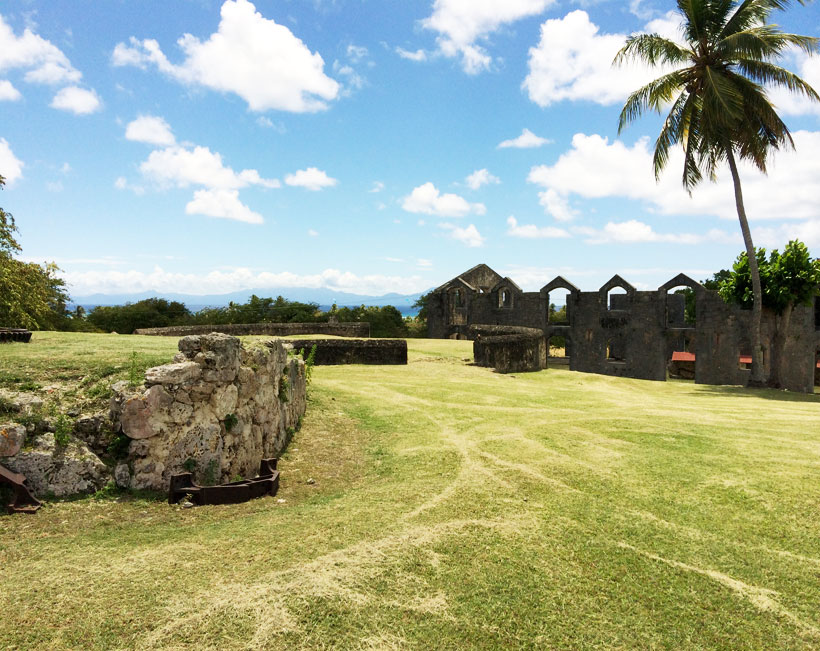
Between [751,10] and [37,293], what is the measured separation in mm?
33617

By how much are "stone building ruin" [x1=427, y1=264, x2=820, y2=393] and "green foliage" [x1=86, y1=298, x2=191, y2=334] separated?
2274cm

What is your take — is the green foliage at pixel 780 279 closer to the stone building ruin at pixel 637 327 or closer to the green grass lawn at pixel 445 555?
the stone building ruin at pixel 637 327

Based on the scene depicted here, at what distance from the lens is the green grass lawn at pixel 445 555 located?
3.59 meters

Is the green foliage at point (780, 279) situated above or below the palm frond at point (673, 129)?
below

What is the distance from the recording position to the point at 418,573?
4.23 m

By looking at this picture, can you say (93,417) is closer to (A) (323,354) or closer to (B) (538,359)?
(A) (323,354)

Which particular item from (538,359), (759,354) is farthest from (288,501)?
(759,354)

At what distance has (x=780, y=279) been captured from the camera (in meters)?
25.6

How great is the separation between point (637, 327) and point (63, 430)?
36112 mm

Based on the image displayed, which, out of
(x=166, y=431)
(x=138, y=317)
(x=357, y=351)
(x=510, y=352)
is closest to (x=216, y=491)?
(x=166, y=431)

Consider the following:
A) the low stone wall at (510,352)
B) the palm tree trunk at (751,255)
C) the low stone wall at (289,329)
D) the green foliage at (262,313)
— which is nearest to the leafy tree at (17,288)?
the low stone wall at (289,329)

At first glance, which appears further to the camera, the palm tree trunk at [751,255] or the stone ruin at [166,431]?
the palm tree trunk at [751,255]

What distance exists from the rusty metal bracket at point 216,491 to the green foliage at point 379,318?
48.0 metres

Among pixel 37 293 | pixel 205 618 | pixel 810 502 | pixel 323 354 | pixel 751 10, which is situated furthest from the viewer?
pixel 751 10
